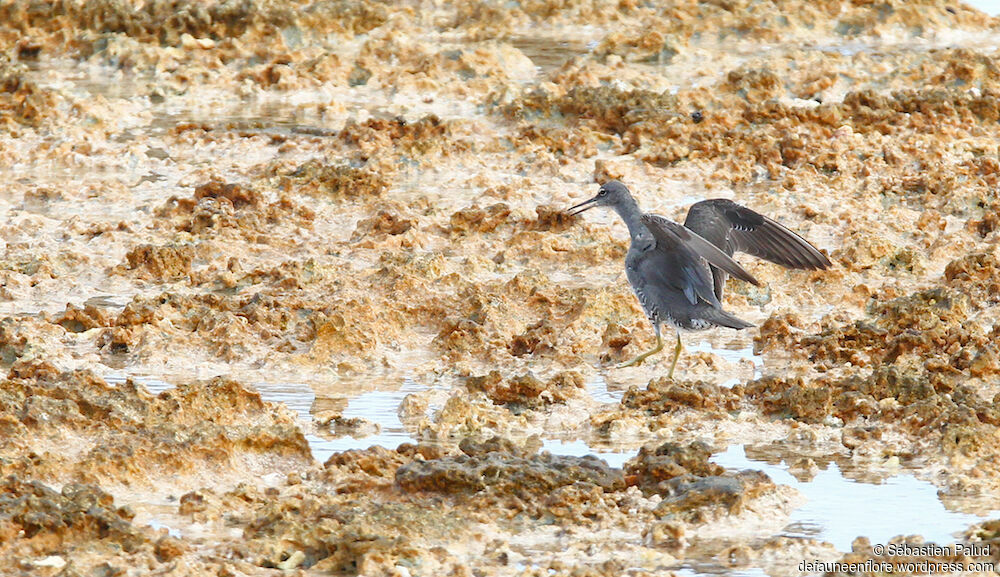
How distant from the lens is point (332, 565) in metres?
5.33

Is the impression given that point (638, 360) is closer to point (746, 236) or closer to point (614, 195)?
point (746, 236)

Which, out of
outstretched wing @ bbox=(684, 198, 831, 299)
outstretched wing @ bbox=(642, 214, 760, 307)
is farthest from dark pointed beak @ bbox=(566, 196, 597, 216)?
outstretched wing @ bbox=(642, 214, 760, 307)

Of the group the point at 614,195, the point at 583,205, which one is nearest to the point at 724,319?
the point at 614,195

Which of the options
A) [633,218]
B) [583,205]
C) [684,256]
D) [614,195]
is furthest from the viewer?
[583,205]

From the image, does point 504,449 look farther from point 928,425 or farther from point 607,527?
point 928,425

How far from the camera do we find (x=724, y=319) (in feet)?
24.4

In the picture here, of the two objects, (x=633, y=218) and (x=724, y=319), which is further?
(x=633, y=218)

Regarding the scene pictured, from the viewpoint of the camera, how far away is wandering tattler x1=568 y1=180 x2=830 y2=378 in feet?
24.4

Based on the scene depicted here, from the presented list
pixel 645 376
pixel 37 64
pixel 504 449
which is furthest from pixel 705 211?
pixel 37 64

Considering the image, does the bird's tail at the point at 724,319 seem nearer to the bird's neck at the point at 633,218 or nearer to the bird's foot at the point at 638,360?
the bird's foot at the point at 638,360

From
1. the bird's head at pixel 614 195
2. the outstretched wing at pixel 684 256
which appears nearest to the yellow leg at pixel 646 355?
the outstretched wing at pixel 684 256

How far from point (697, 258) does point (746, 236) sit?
18.9 inches

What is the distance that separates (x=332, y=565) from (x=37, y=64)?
9586mm

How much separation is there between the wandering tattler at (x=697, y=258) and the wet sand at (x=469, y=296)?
0.30 meters
